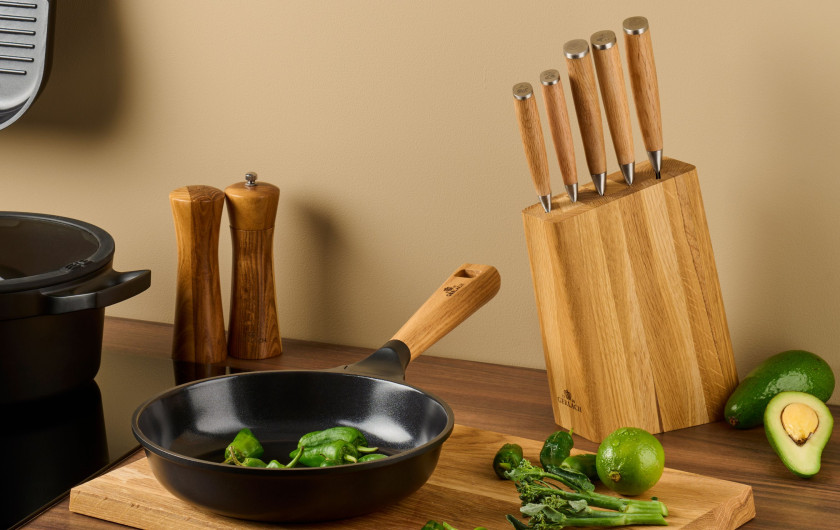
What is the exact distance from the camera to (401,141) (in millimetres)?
1275

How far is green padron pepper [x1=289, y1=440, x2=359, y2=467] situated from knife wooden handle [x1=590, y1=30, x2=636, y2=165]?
0.42 meters

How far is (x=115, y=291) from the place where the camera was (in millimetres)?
1074

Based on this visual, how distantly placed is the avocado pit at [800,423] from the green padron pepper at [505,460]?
0.28 meters

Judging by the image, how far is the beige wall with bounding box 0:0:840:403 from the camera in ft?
3.61

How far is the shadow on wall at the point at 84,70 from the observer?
4.61 feet

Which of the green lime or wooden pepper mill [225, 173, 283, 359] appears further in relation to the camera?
wooden pepper mill [225, 173, 283, 359]

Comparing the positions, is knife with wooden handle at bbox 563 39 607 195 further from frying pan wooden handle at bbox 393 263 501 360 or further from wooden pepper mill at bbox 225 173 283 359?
wooden pepper mill at bbox 225 173 283 359

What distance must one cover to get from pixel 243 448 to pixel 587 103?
1.63 feet

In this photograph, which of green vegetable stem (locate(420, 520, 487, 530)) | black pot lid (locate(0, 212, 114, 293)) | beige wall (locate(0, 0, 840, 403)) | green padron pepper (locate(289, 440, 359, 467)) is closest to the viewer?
green vegetable stem (locate(420, 520, 487, 530))

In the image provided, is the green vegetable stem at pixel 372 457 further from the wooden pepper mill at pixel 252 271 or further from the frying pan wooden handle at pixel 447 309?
the wooden pepper mill at pixel 252 271

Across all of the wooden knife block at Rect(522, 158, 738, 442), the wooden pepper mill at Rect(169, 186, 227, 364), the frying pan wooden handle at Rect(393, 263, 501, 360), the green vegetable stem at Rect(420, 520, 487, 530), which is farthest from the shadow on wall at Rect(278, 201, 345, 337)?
the green vegetable stem at Rect(420, 520, 487, 530)

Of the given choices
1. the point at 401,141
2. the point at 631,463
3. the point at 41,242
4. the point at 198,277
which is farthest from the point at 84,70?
A: the point at 631,463

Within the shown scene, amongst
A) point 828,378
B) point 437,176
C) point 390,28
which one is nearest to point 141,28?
point 390,28

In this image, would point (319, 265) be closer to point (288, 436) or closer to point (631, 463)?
point (288, 436)
